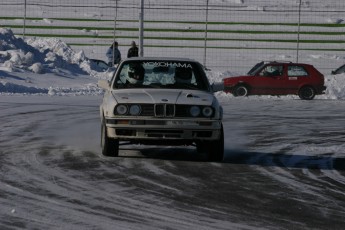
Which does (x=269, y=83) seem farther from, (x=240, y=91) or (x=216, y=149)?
(x=216, y=149)

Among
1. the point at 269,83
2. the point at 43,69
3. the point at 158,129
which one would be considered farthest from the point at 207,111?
the point at 43,69

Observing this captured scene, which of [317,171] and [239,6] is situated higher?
[239,6]

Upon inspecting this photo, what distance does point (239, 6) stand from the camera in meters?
57.0

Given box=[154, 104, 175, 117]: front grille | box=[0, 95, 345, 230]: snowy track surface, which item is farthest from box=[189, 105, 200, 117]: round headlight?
box=[0, 95, 345, 230]: snowy track surface

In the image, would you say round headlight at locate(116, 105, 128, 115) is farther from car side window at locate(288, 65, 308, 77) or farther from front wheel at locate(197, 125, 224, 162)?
car side window at locate(288, 65, 308, 77)

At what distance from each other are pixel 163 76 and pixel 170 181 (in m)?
3.23

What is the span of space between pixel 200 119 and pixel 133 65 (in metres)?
1.94

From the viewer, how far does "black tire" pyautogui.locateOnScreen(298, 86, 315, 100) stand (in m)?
31.5

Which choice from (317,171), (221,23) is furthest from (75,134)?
(221,23)

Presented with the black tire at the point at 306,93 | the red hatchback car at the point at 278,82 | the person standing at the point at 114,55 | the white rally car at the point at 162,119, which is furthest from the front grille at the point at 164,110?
the person standing at the point at 114,55

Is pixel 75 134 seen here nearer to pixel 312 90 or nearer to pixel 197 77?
pixel 197 77

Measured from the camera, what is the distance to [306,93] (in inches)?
1244

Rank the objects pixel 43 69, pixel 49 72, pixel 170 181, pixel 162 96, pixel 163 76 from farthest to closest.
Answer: pixel 49 72, pixel 43 69, pixel 163 76, pixel 162 96, pixel 170 181

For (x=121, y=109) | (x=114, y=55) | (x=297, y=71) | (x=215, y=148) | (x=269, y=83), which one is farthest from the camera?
(x=114, y=55)
